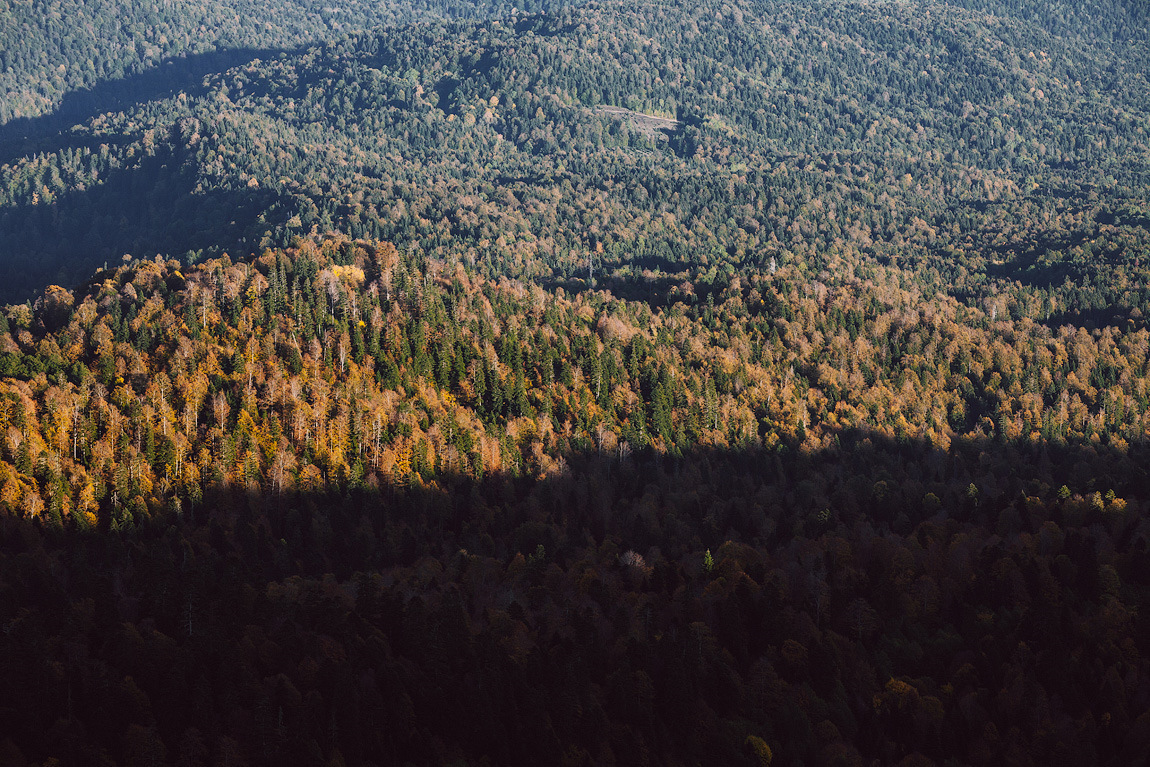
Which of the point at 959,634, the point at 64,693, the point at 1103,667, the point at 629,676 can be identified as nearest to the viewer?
the point at 64,693

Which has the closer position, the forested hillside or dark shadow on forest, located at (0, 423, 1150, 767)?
dark shadow on forest, located at (0, 423, 1150, 767)

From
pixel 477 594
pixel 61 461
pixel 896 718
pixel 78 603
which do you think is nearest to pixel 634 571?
pixel 477 594

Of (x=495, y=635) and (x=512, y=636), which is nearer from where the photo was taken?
(x=495, y=635)

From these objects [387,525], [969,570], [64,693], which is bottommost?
[387,525]

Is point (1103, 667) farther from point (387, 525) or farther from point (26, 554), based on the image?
point (26, 554)

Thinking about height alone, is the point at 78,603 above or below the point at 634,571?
above

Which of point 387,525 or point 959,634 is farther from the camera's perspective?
point 387,525

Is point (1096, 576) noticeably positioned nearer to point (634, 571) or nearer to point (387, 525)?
point (634, 571)

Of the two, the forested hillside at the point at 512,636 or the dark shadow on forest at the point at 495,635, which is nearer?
the dark shadow on forest at the point at 495,635

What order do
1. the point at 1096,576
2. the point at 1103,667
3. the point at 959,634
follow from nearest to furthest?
the point at 1103,667 → the point at 959,634 → the point at 1096,576

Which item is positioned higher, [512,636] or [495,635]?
[495,635]
